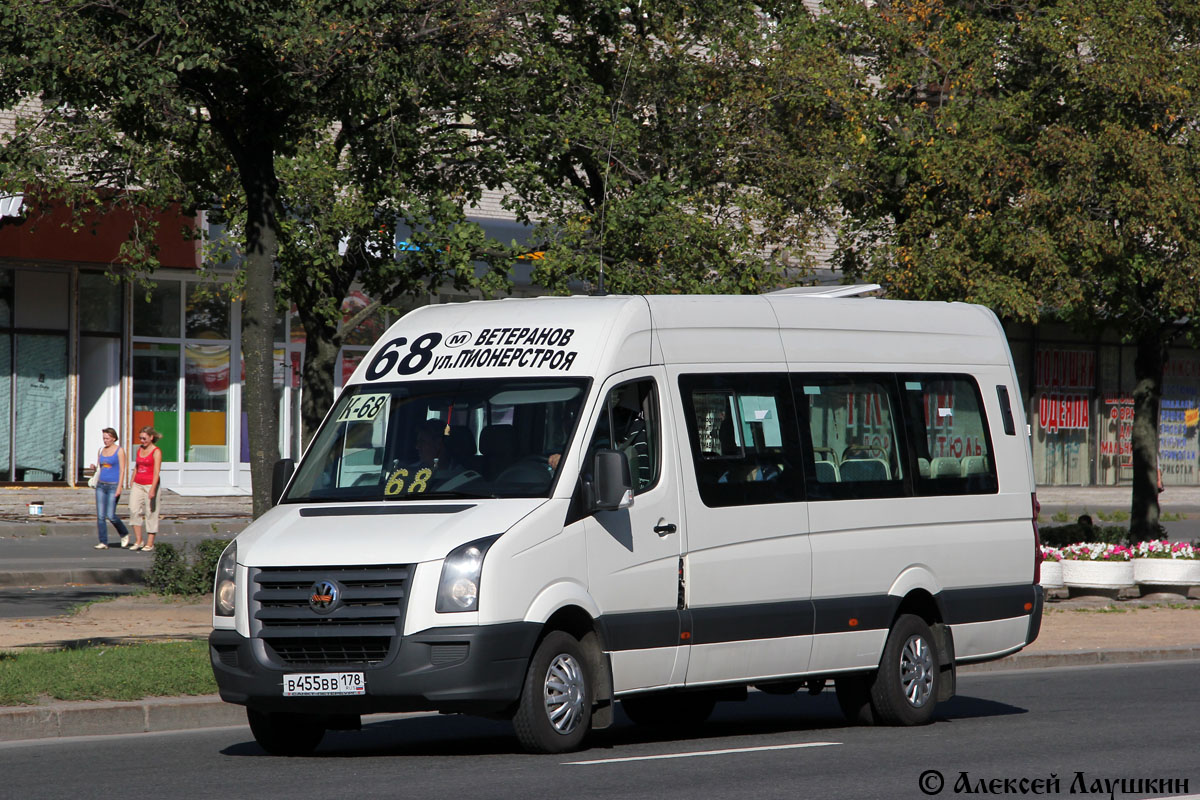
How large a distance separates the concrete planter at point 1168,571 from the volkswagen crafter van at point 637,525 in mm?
7976

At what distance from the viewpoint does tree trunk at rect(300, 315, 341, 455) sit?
21.4 meters

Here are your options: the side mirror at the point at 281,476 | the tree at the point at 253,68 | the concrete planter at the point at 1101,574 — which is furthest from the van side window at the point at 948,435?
the concrete planter at the point at 1101,574

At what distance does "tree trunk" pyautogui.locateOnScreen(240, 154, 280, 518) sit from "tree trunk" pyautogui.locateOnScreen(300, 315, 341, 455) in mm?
6751

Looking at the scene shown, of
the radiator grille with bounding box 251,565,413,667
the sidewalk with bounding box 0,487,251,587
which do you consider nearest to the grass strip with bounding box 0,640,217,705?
the radiator grille with bounding box 251,565,413,667

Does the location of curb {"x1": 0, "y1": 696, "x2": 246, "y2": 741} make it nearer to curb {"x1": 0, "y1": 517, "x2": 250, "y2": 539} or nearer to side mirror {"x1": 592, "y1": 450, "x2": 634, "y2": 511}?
side mirror {"x1": 592, "y1": 450, "x2": 634, "y2": 511}

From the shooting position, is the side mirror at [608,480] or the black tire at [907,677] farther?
the black tire at [907,677]

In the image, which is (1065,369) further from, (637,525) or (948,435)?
(637,525)

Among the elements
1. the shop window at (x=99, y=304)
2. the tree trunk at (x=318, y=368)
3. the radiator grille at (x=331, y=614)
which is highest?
the shop window at (x=99, y=304)

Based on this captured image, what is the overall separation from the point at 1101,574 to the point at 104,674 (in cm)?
1178

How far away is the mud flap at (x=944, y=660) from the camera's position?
11211 mm

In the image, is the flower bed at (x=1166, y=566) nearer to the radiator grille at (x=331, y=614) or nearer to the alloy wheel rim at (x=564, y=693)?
the alloy wheel rim at (x=564, y=693)

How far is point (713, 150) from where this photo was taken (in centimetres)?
2100

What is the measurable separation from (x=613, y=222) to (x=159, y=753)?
1065 centimetres

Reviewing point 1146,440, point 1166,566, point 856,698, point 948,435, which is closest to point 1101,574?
point 1166,566
